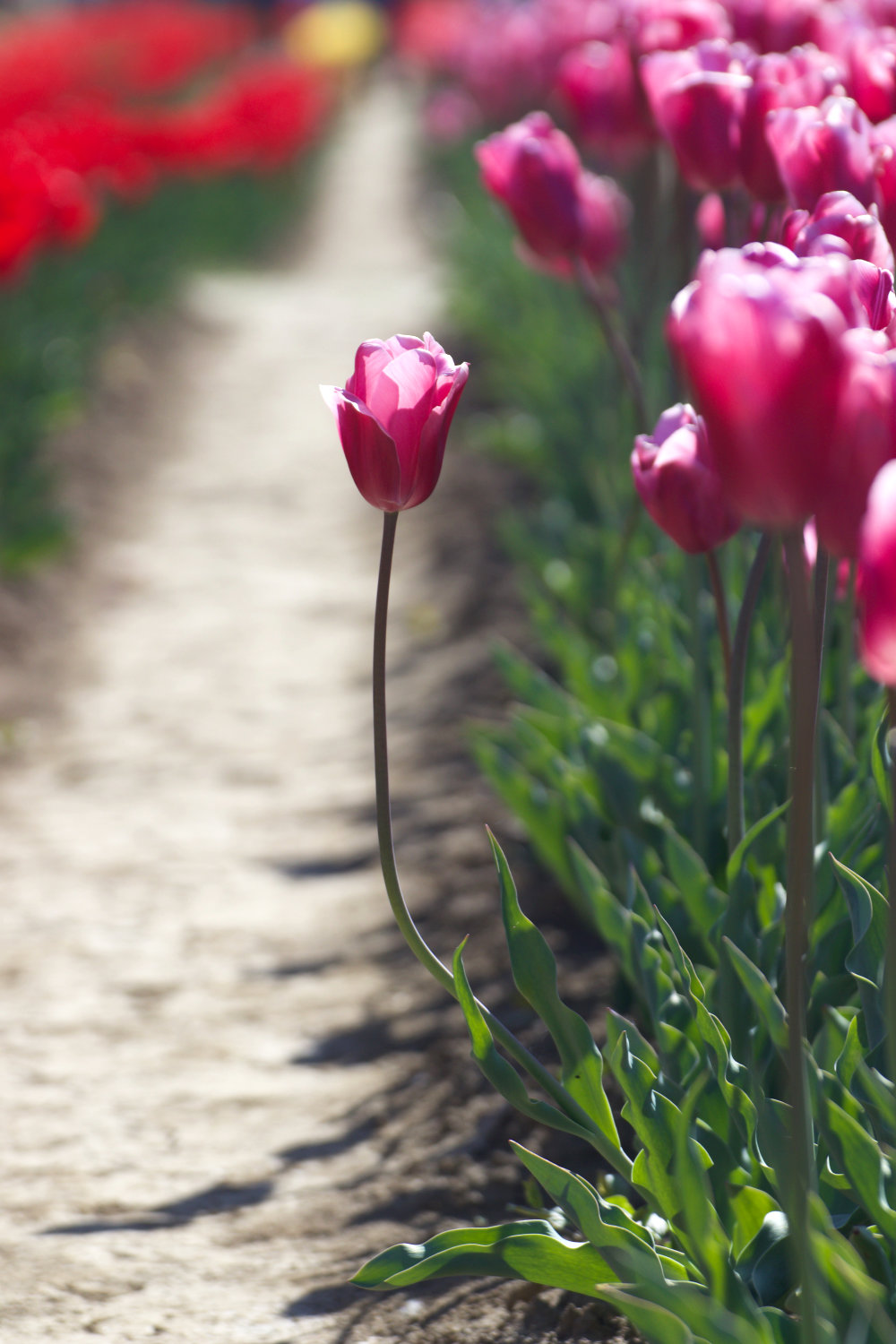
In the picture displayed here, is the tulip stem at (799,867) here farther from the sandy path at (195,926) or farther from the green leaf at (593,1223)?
the sandy path at (195,926)

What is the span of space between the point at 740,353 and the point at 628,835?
1.06m

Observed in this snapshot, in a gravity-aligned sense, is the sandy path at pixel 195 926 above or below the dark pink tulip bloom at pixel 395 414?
below

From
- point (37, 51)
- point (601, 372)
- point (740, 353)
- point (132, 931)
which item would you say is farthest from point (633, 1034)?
point (37, 51)

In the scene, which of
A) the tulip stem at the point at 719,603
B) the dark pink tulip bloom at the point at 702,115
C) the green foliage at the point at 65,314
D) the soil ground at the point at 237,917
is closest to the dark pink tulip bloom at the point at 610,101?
the dark pink tulip bloom at the point at 702,115

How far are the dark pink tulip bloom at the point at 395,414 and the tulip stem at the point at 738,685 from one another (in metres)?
0.34

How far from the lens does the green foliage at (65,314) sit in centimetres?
379

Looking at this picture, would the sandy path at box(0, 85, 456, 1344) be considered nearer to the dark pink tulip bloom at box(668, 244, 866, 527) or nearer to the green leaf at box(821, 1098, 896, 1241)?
the green leaf at box(821, 1098, 896, 1241)

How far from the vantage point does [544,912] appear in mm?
2307

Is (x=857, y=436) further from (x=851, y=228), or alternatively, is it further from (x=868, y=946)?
(x=868, y=946)

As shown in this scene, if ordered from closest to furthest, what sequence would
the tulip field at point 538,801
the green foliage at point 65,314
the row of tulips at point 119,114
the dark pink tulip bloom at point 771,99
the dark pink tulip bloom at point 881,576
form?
the dark pink tulip bloom at point 881,576
the tulip field at point 538,801
the dark pink tulip bloom at point 771,99
the green foliage at point 65,314
the row of tulips at point 119,114

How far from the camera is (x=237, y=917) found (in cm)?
260

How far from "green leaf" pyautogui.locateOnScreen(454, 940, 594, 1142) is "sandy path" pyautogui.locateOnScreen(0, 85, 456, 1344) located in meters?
0.42

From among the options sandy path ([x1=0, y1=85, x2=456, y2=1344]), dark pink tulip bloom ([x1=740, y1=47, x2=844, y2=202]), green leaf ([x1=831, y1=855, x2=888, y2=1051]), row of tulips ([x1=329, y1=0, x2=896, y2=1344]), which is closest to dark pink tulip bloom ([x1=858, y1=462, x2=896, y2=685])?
row of tulips ([x1=329, y1=0, x2=896, y2=1344])

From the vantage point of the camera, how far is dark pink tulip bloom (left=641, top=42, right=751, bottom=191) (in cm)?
162
